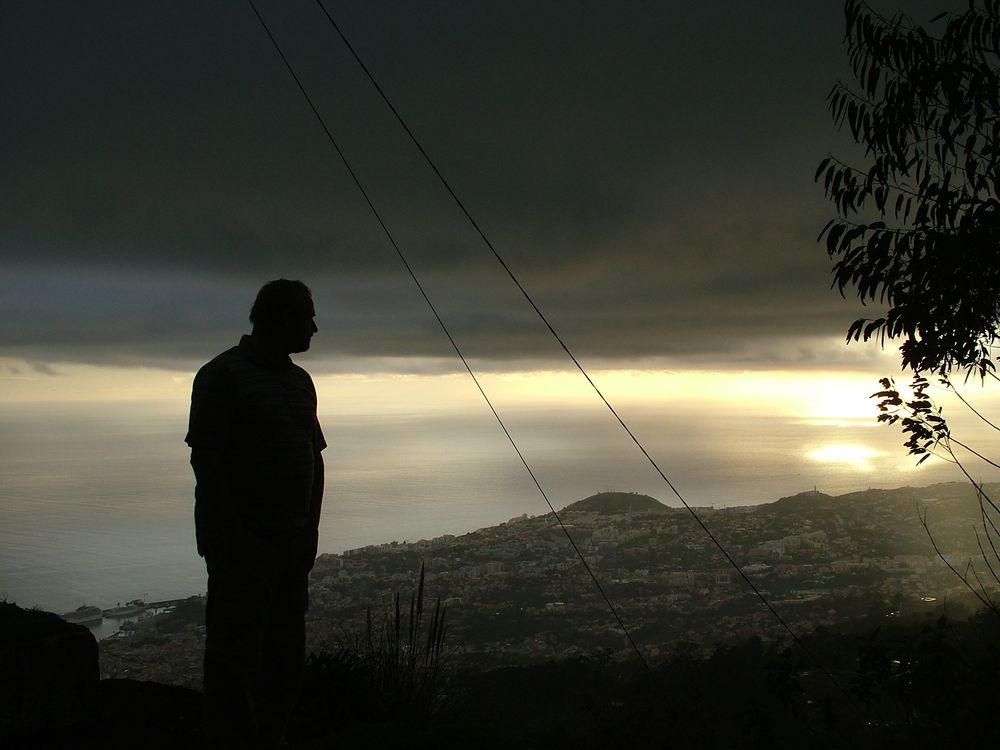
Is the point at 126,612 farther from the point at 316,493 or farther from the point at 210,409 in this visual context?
the point at 210,409

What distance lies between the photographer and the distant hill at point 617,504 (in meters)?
53.7

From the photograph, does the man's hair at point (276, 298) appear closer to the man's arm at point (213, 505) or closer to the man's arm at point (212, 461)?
the man's arm at point (212, 461)

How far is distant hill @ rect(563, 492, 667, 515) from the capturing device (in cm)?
5372

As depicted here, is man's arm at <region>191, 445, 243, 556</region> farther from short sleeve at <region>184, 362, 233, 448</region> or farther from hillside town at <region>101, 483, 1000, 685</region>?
hillside town at <region>101, 483, 1000, 685</region>

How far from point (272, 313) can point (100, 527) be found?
108 meters

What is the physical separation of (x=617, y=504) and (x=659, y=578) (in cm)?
2129

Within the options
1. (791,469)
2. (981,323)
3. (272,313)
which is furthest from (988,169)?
(791,469)

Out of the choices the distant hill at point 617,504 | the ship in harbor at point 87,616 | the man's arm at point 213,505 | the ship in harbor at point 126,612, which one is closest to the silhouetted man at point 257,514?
the man's arm at point 213,505

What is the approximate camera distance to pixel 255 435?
3027mm

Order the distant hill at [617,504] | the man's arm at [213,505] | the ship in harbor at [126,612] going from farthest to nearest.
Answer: the distant hill at [617,504]
the ship in harbor at [126,612]
the man's arm at [213,505]

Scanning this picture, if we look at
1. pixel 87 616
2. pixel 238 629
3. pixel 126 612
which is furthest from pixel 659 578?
pixel 238 629

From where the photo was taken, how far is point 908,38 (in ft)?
14.0

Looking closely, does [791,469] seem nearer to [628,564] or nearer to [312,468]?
[628,564]

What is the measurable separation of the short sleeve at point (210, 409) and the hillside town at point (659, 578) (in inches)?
651
